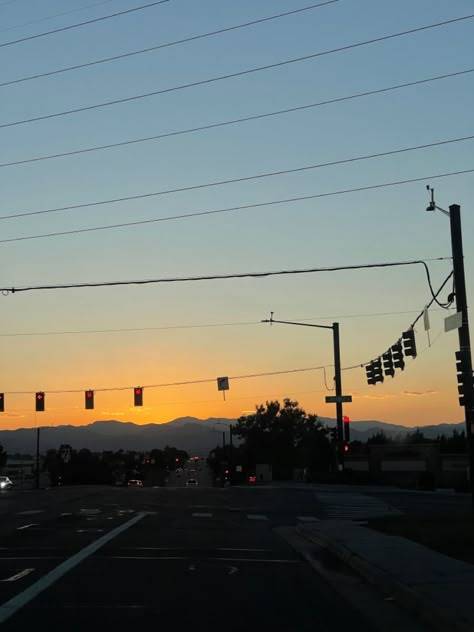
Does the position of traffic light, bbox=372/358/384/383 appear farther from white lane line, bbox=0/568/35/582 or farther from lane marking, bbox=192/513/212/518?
white lane line, bbox=0/568/35/582

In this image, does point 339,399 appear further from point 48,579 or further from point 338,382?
point 48,579

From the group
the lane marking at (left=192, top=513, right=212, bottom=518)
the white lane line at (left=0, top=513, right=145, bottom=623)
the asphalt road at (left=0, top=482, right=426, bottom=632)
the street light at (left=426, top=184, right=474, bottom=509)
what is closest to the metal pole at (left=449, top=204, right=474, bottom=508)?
the street light at (left=426, top=184, right=474, bottom=509)

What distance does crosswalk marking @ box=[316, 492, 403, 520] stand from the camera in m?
28.3

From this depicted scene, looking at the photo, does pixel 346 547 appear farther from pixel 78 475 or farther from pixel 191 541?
pixel 78 475

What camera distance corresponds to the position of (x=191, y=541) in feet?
65.4

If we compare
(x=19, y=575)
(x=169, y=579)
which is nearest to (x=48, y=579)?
(x=19, y=575)

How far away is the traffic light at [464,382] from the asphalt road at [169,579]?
574cm

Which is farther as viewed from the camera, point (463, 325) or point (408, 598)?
point (463, 325)

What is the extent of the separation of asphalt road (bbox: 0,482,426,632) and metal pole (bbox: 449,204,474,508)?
5349 millimetres

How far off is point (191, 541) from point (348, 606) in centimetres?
859

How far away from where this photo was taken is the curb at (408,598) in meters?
9.93

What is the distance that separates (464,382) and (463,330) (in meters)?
1.44

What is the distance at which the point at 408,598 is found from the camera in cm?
1170

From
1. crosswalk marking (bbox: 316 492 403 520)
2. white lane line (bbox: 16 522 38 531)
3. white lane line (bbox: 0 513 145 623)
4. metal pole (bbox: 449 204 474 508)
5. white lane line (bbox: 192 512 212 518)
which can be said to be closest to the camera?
white lane line (bbox: 0 513 145 623)
